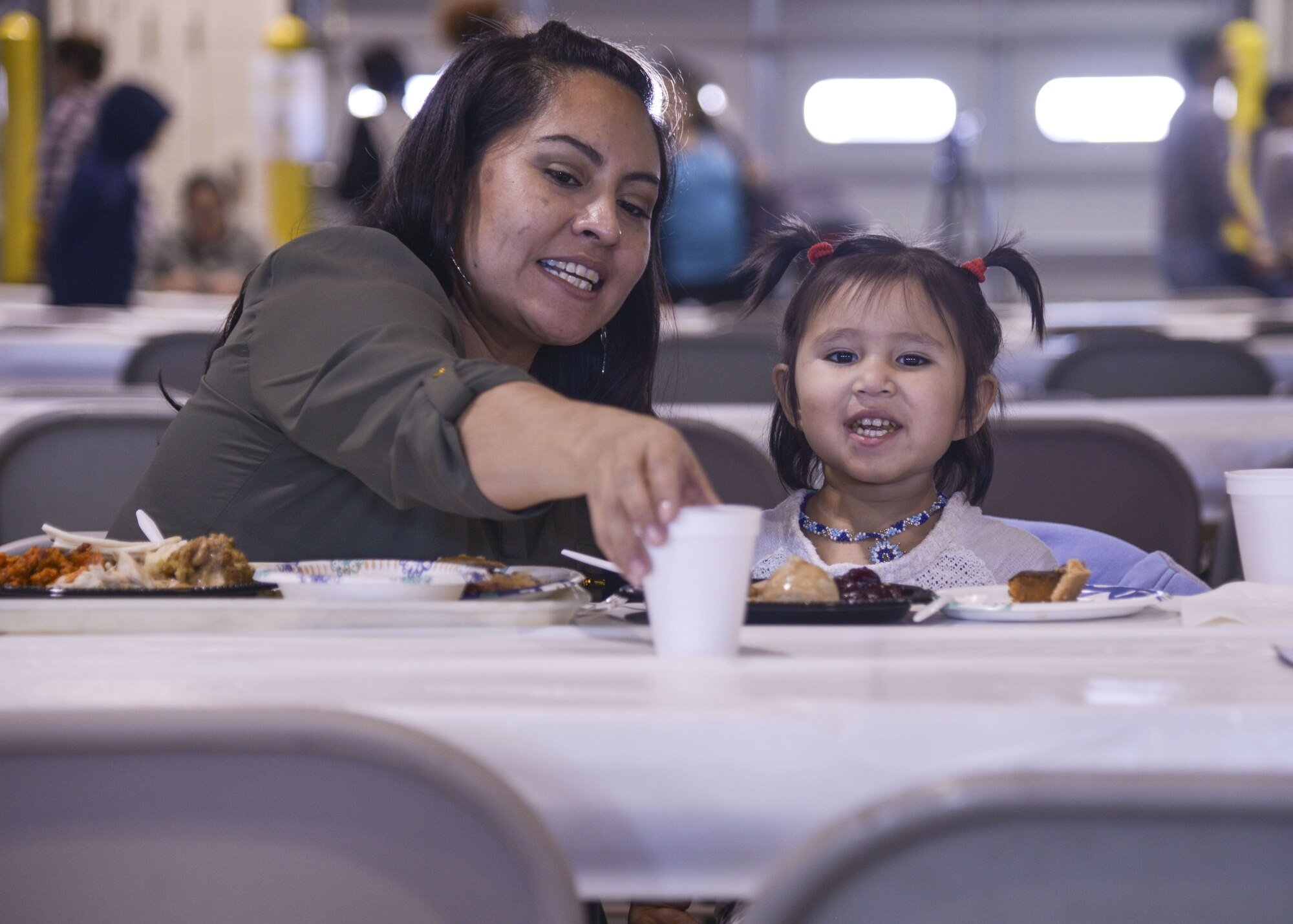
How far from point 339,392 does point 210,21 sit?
30.9ft

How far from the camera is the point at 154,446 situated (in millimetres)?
1812

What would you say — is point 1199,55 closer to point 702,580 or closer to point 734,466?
point 734,466

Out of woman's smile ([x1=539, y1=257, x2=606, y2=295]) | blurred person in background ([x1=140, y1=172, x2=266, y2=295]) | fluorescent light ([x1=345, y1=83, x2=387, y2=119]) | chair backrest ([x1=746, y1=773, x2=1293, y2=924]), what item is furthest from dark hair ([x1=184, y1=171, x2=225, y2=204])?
chair backrest ([x1=746, y1=773, x2=1293, y2=924])

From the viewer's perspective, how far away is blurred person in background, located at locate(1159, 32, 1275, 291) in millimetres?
5910

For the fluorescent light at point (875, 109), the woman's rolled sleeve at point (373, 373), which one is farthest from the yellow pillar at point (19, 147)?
the woman's rolled sleeve at point (373, 373)

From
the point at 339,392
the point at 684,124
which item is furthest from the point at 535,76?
the point at 339,392

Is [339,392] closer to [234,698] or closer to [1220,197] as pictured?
[234,698]

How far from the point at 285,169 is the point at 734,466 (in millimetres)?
6647

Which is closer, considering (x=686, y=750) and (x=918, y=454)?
(x=686, y=750)

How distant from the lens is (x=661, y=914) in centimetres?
127

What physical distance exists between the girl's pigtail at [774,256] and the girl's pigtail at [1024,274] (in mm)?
251

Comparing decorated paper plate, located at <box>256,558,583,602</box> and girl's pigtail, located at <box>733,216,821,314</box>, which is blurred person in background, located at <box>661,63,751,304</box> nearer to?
girl's pigtail, located at <box>733,216,821,314</box>

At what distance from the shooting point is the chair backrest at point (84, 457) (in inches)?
70.9

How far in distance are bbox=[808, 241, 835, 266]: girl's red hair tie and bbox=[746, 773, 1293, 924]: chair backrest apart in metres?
1.37
